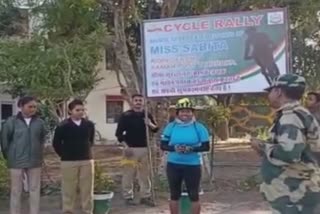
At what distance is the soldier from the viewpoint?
4.80m

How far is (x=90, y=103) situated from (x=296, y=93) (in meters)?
27.0

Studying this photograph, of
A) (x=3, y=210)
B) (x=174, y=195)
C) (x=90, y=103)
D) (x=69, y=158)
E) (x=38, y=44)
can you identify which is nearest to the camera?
(x=174, y=195)

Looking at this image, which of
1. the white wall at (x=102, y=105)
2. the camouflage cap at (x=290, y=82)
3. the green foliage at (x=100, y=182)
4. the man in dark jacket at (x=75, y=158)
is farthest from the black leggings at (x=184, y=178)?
the white wall at (x=102, y=105)

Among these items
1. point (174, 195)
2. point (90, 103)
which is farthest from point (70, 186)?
point (90, 103)

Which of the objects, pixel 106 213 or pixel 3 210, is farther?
pixel 3 210

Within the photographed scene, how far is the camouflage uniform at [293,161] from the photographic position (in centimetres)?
480

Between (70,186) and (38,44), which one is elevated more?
(38,44)

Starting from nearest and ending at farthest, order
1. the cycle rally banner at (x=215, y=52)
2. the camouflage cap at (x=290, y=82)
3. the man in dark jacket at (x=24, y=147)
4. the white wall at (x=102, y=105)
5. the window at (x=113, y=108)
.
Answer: the camouflage cap at (x=290, y=82) < the man in dark jacket at (x=24, y=147) < the cycle rally banner at (x=215, y=52) < the white wall at (x=102, y=105) < the window at (x=113, y=108)

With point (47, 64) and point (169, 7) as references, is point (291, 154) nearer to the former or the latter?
point (47, 64)

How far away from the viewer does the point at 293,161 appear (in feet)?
15.8

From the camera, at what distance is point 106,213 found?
9102 millimetres

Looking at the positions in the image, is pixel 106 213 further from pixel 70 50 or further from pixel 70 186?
pixel 70 50

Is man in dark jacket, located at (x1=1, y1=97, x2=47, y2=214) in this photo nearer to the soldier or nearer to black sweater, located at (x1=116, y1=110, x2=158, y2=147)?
black sweater, located at (x1=116, y1=110, x2=158, y2=147)

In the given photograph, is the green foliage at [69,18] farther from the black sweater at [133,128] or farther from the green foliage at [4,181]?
the green foliage at [4,181]
